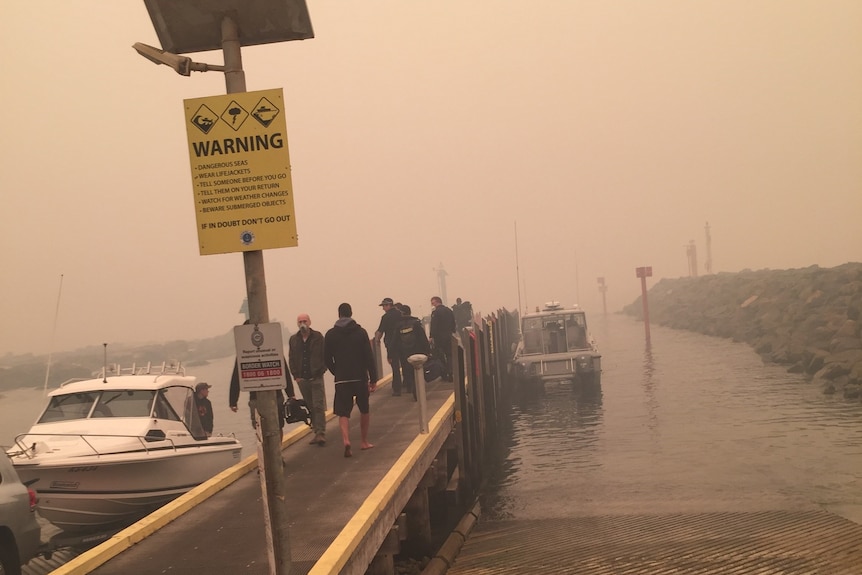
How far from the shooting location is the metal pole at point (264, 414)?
484cm

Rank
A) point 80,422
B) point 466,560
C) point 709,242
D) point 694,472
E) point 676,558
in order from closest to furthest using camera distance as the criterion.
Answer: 1. point 676,558
2. point 466,560
3. point 80,422
4. point 694,472
5. point 709,242

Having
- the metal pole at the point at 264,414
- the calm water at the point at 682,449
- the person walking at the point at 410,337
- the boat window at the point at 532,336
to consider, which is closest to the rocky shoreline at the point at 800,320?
the calm water at the point at 682,449

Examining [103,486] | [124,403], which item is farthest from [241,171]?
[124,403]

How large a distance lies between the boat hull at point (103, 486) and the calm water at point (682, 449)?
5468 mm

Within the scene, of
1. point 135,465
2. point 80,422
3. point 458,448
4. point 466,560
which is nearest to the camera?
point 466,560

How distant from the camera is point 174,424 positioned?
41.7ft

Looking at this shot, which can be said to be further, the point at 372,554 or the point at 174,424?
the point at 174,424

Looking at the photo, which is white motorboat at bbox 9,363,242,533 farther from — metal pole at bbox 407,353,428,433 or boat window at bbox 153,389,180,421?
metal pole at bbox 407,353,428,433

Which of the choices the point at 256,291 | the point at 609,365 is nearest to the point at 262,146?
the point at 256,291

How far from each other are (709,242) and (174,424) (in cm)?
11125

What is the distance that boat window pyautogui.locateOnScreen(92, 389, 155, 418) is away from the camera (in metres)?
12.5

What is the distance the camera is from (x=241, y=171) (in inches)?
187

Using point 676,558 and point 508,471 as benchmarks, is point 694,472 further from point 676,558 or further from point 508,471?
point 676,558

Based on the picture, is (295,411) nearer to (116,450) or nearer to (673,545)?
(116,450)
